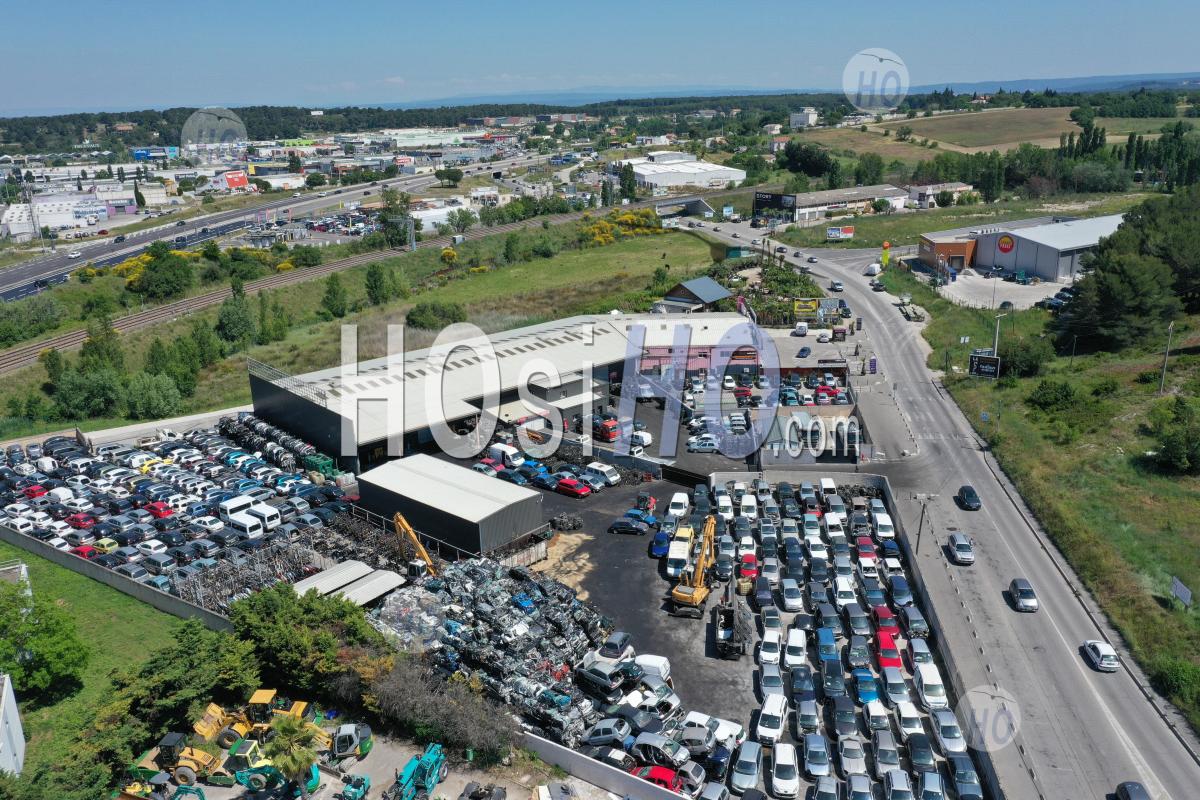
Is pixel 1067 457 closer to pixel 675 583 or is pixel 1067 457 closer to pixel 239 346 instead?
pixel 675 583

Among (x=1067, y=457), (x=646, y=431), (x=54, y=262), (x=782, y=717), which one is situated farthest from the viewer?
(x=54, y=262)

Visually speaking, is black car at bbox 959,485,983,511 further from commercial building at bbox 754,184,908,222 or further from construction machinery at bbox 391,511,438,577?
commercial building at bbox 754,184,908,222

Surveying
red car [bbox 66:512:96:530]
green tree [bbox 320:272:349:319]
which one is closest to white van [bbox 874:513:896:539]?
red car [bbox 66:512:96:530]

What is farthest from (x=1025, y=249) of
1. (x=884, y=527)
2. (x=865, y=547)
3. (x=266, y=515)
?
(x=266, y=515)

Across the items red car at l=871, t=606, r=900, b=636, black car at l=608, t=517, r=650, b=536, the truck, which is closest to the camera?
the truck

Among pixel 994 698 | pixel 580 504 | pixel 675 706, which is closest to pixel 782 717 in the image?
pixel 675 706
